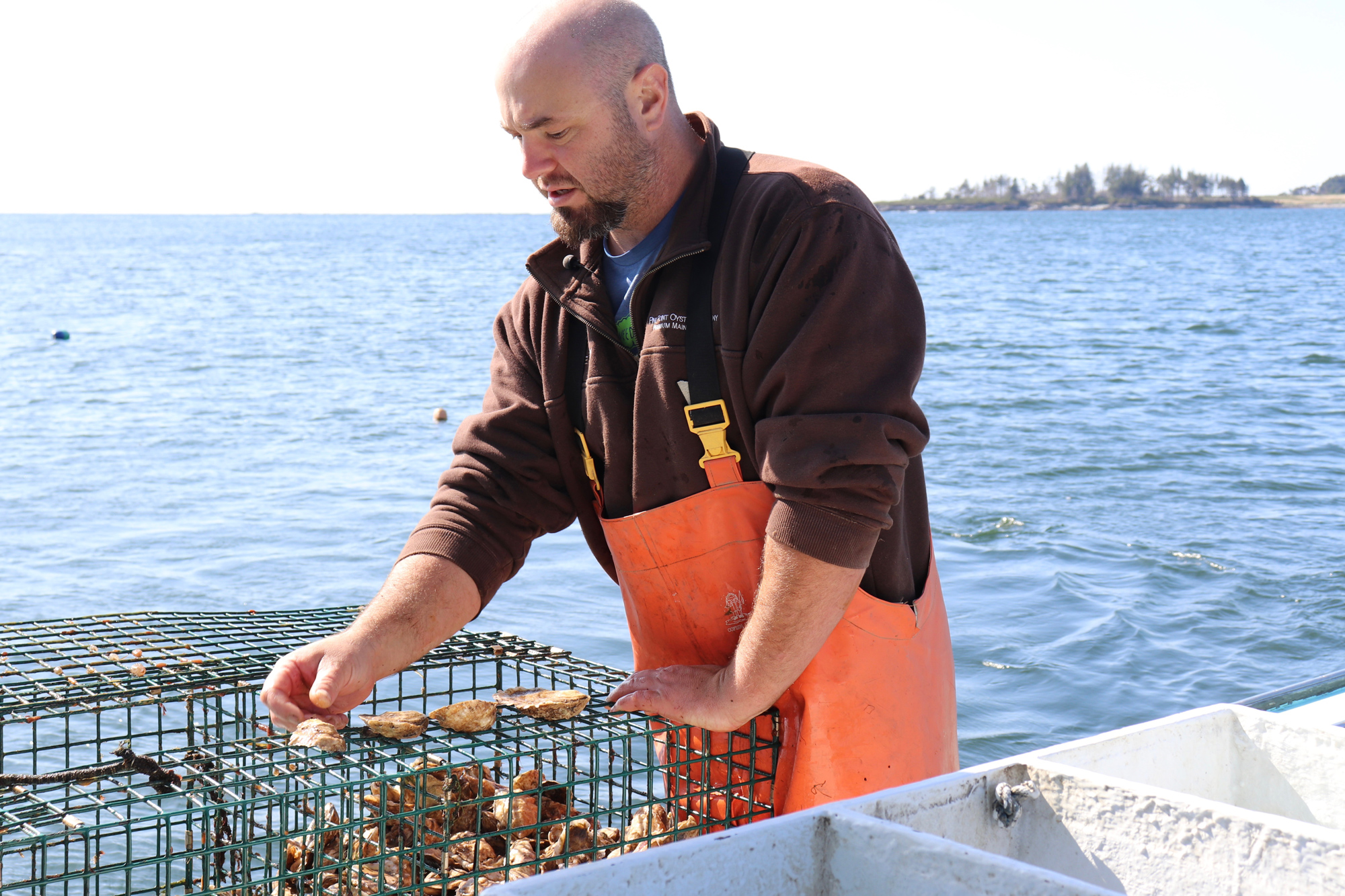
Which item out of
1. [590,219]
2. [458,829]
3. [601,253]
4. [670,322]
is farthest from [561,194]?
[458,829]

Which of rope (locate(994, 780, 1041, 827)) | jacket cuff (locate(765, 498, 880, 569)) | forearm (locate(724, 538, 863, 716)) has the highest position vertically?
jacket cuff (locate(765, 498, 880, 569))

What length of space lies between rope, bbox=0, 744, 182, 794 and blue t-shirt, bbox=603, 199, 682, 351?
0.96 metres

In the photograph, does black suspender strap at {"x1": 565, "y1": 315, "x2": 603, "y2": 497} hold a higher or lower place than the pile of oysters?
higher

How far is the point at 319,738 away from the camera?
66.9 inches

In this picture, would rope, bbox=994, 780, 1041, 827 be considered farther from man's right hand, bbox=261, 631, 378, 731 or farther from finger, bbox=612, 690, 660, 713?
man's right hand, bbox=261, 631, 378, 731

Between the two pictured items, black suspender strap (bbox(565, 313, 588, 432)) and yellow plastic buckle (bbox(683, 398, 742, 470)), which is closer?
yellow plastic buckle (bbox(683, 398, 742, 470))

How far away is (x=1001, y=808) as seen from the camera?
1358 millimetres

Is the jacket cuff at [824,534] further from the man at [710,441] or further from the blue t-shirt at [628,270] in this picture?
the blue t-shirt at [628,270]

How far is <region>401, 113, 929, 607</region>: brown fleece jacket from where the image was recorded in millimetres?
1819

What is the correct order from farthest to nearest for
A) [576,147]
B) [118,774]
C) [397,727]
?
[576,147]
[397,727]
[118,774]

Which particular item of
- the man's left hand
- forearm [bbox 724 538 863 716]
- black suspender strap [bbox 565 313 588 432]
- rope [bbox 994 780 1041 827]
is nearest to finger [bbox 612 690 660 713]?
the man's left hand

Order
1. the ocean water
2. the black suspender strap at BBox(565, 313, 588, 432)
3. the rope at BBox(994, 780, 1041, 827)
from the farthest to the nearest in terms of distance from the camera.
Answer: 1. the ocean water
2. the black suspender strap at BBox(565, 313, 588, 432)
3. the rope at BBox(994, 780, 1041, 827)

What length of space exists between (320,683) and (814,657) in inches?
29.8

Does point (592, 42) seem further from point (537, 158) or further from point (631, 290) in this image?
point (631, 290)
